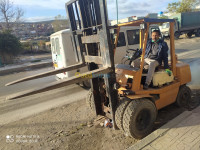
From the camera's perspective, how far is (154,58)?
385 centimetres

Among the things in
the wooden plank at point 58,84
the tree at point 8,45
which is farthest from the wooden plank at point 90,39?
the tree at point 8,45

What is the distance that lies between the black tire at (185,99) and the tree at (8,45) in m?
15.5

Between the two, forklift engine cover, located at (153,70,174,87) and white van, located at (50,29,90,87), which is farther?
white van, located at (50,29,90,87)

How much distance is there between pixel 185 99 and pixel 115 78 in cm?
245

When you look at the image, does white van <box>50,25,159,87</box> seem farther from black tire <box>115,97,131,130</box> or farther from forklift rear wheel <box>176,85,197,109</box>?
black tire <box>115,97,131,130</box>

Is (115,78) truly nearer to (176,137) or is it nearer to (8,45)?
(176,137)

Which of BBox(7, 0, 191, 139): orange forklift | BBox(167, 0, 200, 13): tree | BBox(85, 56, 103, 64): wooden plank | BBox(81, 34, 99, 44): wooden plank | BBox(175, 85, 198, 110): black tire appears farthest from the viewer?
BBox(167, 0, 200, 13): tree

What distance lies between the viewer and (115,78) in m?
3.27

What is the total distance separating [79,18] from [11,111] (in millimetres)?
3595

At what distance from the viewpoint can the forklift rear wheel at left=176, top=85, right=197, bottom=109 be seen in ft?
14.0

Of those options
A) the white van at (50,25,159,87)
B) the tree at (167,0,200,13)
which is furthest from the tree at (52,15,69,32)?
the white van at (50,25,159,87)

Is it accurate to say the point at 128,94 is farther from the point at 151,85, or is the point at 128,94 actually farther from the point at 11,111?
the point at 11,111

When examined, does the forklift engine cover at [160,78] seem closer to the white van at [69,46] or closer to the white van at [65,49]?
the white van at [69,46]

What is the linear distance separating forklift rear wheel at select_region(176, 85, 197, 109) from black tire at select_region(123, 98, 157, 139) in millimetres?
1190
